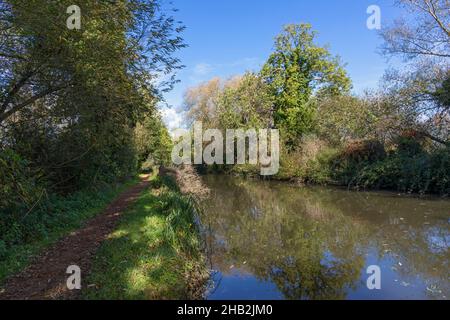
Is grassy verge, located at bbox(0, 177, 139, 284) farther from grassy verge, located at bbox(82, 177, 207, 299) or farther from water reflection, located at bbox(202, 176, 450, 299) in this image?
water reflection, located at bbox(202, 176, 450, 299)

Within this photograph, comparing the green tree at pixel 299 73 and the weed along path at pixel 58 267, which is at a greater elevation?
the green tree at pixel 299 73

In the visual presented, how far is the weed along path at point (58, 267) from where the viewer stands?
489cm

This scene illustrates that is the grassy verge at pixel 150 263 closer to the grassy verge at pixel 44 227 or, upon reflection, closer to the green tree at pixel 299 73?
the grassy verge at pixel 44 227

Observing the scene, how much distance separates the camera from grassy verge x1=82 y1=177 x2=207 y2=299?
197 inches

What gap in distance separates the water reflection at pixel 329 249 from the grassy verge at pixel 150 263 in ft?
1.89

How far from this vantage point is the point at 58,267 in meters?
5.88

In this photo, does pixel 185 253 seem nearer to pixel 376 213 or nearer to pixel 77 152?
pixel 77 152

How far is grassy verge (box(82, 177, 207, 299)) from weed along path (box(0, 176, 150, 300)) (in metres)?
0.24

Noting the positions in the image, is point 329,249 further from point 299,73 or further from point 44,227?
point 299,73

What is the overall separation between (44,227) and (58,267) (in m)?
2.37

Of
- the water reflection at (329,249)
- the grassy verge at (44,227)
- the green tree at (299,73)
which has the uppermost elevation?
the green tree at (299,73)

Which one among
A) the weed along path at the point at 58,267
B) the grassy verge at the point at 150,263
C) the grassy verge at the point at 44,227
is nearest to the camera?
the weed along path at the point at 58,267

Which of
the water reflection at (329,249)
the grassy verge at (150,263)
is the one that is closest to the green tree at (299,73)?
the water reflection at (329,249)
